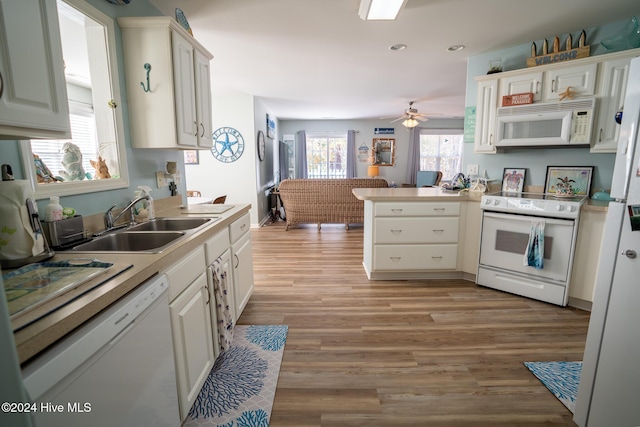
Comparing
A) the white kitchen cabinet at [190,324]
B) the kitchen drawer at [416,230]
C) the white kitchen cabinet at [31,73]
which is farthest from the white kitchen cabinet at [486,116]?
the white kitchen cabinet at [31,73]

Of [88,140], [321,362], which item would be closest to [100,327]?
[321,362]

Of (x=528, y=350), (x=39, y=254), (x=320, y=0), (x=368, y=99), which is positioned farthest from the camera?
(x=368, y=99)

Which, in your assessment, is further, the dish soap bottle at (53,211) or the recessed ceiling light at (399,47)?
the recessed ceiling light at (399,47)

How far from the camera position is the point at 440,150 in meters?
8.49

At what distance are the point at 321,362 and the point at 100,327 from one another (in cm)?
135

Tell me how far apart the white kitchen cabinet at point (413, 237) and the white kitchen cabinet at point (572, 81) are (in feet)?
4.10

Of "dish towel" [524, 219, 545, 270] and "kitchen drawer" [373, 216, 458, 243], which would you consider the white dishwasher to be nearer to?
"kitchen drawer" [373, 216, 458, 243]

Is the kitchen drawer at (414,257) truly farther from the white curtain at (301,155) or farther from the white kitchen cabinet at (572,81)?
the white curtain at (301,155)

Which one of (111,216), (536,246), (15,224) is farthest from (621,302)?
(111,216)

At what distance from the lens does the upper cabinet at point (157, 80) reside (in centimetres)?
182

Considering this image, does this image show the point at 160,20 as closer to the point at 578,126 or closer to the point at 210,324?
the point at 210,324

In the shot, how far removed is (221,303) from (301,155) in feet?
23.0

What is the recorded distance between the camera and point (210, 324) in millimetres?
1624

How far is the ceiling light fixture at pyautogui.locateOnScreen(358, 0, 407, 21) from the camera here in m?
2.04
